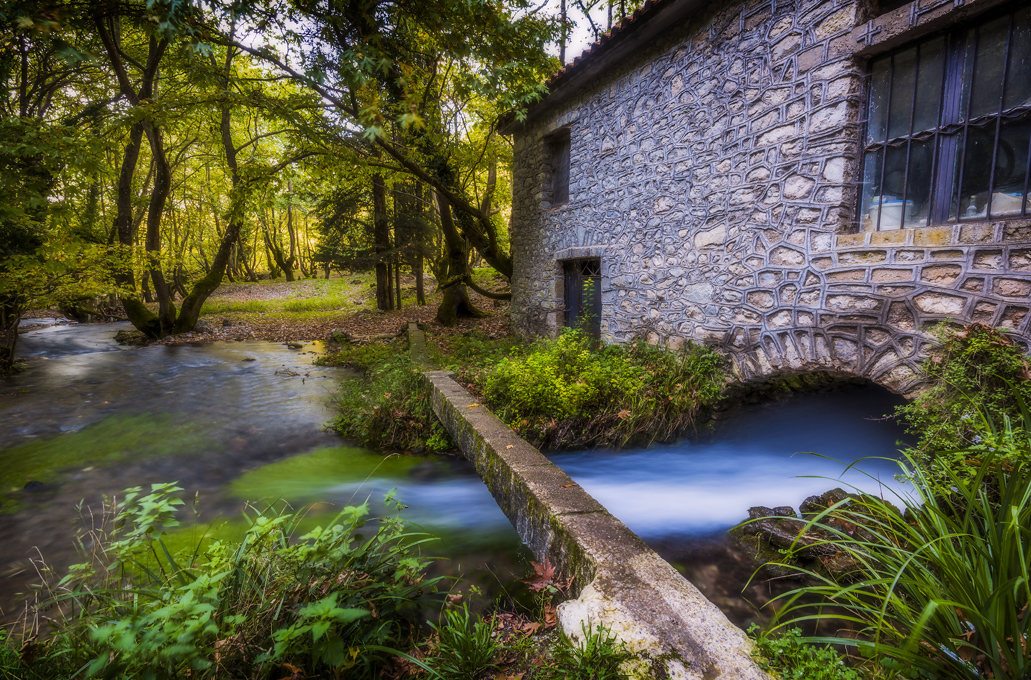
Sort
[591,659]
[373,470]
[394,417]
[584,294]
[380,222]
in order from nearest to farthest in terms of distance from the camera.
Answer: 1. [591,659]
2. [373,470]
3. [394,417]
4. [584,294]
5. [380,222]

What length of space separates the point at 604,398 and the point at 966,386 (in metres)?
2.76

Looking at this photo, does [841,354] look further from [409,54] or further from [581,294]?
[409,54]

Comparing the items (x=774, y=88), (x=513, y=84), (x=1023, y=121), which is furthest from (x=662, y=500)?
(x=513, y=84)

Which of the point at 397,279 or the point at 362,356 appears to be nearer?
the point at 362,356

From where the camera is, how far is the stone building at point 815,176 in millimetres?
3006

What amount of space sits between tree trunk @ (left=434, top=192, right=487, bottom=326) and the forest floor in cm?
29

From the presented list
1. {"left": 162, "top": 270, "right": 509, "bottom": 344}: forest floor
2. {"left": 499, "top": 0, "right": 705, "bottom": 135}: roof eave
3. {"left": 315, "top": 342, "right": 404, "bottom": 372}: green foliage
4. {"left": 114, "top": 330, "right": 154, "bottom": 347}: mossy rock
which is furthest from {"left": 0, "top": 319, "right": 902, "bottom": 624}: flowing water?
{"left": 162, "top": 270, "right": 509, "bottom": 344}: forest floor

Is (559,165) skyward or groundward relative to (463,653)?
skyward

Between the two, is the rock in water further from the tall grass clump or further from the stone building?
the stone building

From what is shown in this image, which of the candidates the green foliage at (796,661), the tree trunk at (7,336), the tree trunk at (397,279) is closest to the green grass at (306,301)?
Answer: the tree trunk at (397,279)

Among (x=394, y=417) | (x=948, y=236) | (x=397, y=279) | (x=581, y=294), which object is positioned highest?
(x=948, y=236)

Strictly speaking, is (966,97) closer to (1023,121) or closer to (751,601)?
(1023,121)

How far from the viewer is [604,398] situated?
15.6 ft

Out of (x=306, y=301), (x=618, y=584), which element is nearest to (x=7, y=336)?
(x=618, y=584)
